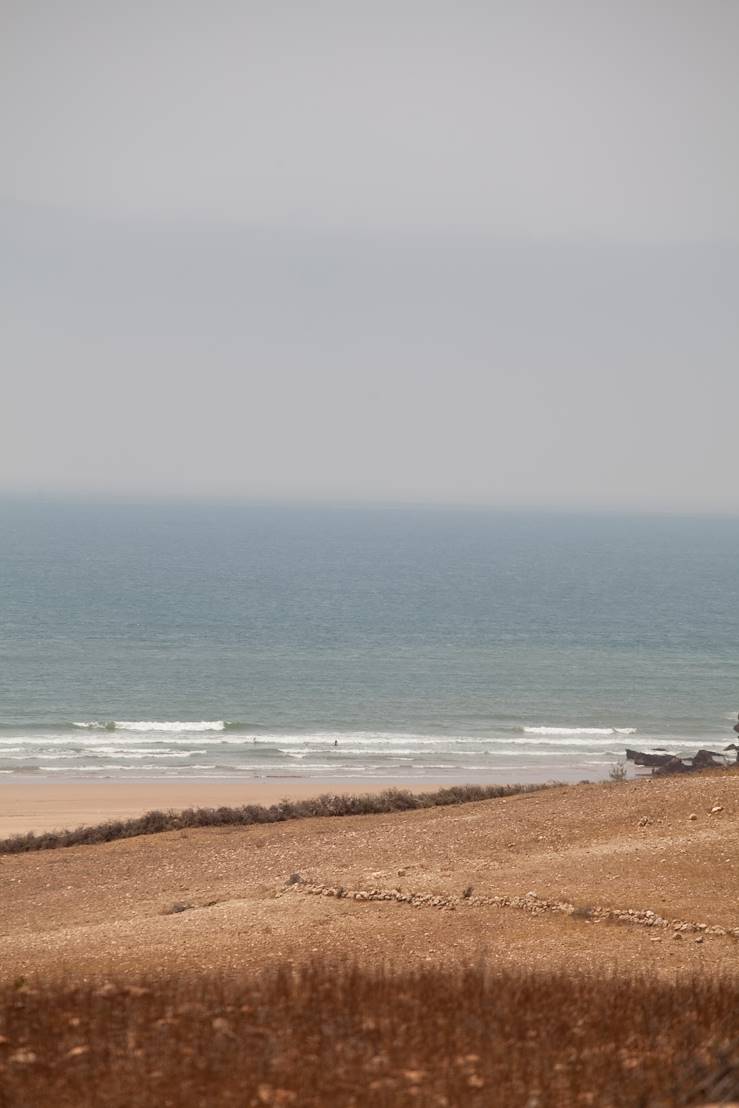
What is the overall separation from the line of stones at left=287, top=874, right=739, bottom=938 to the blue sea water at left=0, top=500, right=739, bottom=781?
22.5 m

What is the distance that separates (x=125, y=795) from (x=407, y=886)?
20.3 meters

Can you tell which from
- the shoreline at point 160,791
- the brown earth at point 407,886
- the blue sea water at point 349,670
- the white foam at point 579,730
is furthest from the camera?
the white foam at point 579,730

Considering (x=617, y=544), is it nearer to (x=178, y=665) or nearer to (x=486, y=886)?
(x=178, y=665)

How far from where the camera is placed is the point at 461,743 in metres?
43.6

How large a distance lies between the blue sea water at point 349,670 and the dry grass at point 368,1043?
29.1 meters

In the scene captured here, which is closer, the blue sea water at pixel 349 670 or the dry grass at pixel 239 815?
the dry grass at pixel 239 815

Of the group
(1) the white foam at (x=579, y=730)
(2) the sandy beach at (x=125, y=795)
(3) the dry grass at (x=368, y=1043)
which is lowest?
(2) the sandy beach at (x=125, y=795)

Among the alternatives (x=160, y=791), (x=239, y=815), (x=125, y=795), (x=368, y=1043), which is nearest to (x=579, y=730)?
(x=160, y=791)

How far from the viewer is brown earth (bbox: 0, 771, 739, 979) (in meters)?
12.5

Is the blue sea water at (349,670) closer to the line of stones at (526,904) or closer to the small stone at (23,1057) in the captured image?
the line of stones at (526,904)

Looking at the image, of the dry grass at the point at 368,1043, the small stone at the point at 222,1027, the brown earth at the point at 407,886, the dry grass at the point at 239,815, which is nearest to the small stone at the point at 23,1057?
the dry grass at the point at 368,1043

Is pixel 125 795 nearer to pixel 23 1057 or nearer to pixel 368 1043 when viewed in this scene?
pixel 23 1057

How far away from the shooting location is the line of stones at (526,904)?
44.9ft

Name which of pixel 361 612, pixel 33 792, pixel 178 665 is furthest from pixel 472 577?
pixel 33 792
